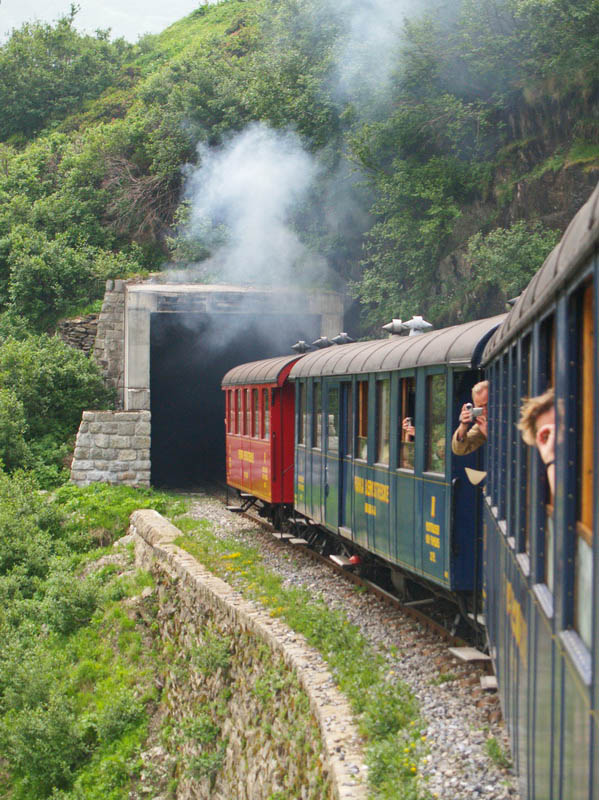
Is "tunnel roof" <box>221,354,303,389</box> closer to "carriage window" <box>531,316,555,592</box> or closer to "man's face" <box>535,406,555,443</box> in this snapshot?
"carriage window" <box>531,316,555,592</box>

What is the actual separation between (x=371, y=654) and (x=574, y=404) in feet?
19.6

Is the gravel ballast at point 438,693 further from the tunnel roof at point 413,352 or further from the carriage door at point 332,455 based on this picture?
the tunnel roof at point 413,352

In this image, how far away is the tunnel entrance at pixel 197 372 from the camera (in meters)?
24.7

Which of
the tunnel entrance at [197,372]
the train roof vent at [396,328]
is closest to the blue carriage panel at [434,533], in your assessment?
the train roof vent at [396,328]

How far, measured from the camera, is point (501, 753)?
5.43 meters

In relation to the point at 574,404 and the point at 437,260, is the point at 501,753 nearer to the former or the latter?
the point at 574,404

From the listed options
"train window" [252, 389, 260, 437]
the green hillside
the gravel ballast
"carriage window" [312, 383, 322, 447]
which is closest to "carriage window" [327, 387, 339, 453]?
"carriage window" [312, 383, 322, 447]

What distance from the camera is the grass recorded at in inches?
219

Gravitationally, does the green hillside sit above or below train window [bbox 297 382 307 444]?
above

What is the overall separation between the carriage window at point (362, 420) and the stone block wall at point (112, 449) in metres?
12.5

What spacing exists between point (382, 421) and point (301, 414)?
3.82 m

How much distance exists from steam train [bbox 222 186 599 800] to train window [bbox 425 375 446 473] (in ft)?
0.06

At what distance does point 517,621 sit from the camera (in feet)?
13.8

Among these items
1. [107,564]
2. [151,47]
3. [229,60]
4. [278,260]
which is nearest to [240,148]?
[278,260]
